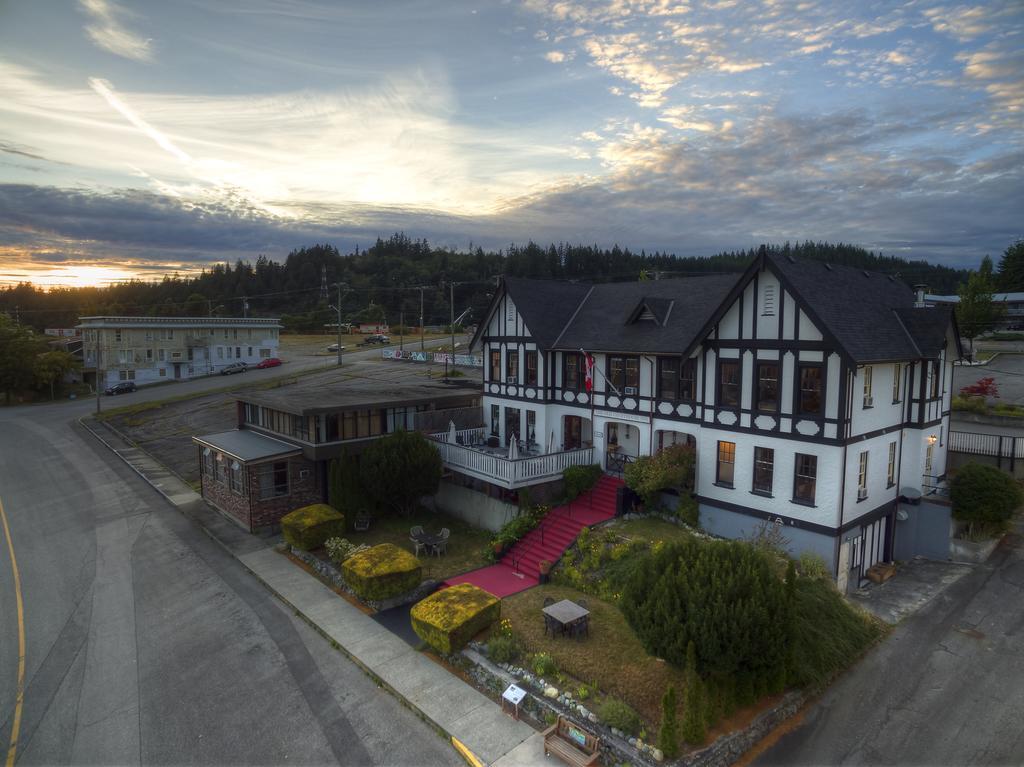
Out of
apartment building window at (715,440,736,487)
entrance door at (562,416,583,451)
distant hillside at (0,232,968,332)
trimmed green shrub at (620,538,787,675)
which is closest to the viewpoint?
trimmed green shrub at (620,538,787,675)

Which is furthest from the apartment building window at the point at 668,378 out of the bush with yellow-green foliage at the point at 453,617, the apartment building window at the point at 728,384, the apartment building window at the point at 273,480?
the apartment building window at the point at 273,480

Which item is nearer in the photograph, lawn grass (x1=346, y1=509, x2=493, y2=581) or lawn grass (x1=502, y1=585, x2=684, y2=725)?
lawn grass (x1=502, y1=585, x2=684, y2=725)

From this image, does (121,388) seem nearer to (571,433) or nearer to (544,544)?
(571,433)

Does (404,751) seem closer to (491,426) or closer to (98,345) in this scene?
(491,426)

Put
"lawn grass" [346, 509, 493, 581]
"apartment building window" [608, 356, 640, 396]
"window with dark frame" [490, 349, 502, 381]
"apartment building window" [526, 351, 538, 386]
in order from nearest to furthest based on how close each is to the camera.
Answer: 1. "lawn grass" [346, 509, 493, 581]
2. "apartment building window" [608, 356, 640, 396]
3. "apartment building window" [526, 351, 538, 386]
4. "window with dark frame" [490, 349, 502, 381]

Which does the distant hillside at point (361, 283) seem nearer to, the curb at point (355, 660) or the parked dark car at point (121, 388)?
the parked dark car at point (121, 388)

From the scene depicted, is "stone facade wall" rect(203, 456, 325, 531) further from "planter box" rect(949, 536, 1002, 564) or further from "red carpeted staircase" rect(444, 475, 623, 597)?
"planter box" rect(949, 536, 1002, 564)

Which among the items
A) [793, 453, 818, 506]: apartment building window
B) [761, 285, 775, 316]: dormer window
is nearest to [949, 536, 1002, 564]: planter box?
[793, 453, 818, 506]: apartment building window
